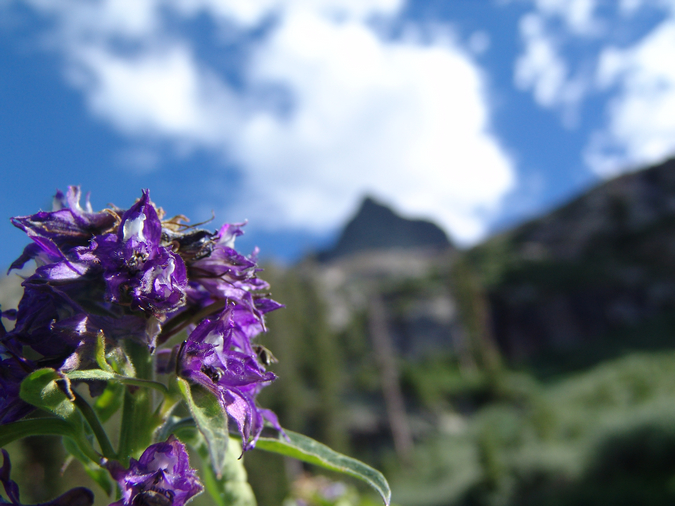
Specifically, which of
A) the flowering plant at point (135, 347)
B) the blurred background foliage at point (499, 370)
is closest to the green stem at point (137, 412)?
the flowering plant at point (135, 347)

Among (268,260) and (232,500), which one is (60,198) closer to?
(232,500)

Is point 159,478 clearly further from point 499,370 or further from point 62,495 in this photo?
point 499,370

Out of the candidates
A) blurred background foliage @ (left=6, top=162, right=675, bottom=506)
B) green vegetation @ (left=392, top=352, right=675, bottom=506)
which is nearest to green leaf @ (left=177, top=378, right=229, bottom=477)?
blurred background foliage @ (left=6, top=162, right=675, bottom=506)

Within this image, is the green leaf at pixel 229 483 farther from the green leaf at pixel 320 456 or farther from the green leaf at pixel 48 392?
the green leaf at pixel 48 392

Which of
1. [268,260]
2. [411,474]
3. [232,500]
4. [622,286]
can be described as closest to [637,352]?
[622,286]

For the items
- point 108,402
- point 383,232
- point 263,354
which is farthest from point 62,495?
point 383,232

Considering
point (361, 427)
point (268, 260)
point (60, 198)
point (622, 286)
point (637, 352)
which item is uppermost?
point (268, 260)
